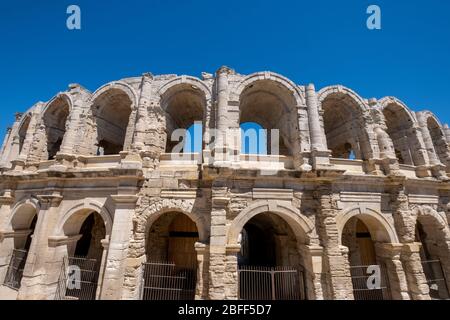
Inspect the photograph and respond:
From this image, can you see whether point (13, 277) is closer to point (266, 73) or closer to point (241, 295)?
point (241, 295)

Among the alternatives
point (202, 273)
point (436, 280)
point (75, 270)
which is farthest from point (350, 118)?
point (75, 270)

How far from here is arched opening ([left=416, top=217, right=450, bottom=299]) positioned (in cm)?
877

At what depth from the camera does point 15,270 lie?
8.71 meters

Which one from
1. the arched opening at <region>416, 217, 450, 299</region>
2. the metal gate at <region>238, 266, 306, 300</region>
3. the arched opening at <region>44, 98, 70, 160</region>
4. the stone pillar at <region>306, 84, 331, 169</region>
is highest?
the arched opening at <region>44, 98, 70, 160</region>

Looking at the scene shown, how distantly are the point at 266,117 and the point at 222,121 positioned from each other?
4.45 meters

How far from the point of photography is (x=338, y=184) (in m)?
7.88

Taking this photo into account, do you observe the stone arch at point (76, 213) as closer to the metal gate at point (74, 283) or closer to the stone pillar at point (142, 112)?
the metal gate at point (74, 283)

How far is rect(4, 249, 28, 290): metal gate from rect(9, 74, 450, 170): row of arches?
4.39 meters

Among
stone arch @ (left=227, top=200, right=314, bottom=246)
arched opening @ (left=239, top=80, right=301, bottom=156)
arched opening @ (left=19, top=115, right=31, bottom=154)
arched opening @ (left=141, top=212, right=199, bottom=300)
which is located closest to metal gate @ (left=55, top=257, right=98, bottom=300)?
arched opening @ (left=141, top=212, right=199, bottom=300)

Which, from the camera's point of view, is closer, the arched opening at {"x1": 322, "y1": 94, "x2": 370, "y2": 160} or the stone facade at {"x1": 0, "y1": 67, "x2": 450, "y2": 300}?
the stone facade at {"x1": 0, "y1": 67, "x2": 450, "y2": 300}

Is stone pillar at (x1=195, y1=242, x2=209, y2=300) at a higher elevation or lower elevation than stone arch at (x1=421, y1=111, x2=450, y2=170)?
lower

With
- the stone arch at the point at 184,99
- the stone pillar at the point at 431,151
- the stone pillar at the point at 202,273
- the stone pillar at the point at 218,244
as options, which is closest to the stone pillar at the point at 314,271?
the stone pillar at the point at 218,244

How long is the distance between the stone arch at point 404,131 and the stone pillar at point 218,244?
31.0 feet

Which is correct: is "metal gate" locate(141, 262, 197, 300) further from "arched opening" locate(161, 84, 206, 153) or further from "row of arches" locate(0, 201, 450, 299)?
"arched opening" locate(161, 84, 206, 153)
